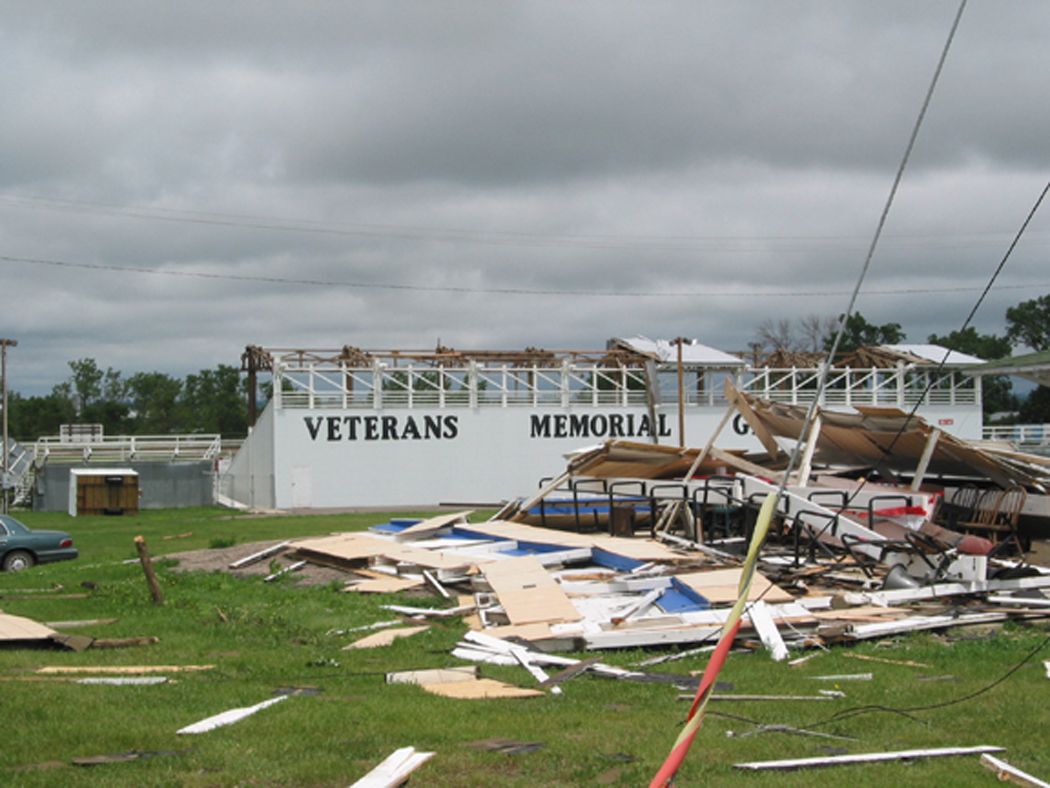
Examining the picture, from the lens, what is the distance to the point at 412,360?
5547 cm

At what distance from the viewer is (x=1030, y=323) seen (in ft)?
306

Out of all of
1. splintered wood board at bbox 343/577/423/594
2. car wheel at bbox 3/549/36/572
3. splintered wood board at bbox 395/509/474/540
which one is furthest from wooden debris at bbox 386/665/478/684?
car wheel at bbox 3/549/36/572

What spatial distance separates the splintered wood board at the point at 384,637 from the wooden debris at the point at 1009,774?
→ 646cm

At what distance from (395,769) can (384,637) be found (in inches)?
230

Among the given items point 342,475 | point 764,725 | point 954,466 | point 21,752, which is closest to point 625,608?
point 764,725

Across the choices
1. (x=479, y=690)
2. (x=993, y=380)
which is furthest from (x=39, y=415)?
(x=479, y=690)

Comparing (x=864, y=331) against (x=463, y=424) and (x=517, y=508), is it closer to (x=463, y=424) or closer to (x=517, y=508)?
(x=463, y=424)

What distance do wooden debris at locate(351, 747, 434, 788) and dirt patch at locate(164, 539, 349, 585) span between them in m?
10.2

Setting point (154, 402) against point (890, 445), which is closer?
point (890, 445)

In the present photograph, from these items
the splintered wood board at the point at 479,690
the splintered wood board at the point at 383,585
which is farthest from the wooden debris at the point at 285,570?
the splintered wood board at the point at 479,690

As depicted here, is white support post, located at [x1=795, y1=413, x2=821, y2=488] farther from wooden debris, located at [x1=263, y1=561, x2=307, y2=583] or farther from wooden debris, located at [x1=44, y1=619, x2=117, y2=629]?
wooden debris, located at [x1=44, y1=619, x2=117, y2=629]

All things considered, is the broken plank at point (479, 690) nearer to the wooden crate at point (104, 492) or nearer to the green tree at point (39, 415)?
the wooden crate at point (104, 492)

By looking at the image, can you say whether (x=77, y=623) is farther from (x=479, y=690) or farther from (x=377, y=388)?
(x=377, y=388)

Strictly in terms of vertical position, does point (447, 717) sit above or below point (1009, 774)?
below
